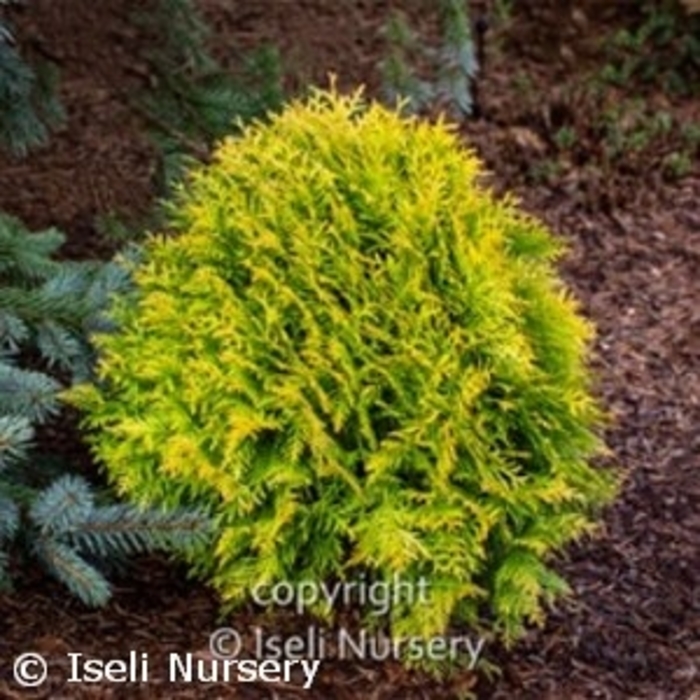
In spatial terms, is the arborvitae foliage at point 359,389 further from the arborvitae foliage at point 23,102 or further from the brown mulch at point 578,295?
the arborvitae foliage at point 23,102

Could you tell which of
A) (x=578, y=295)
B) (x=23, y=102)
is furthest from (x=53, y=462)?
(x=578, y=295)

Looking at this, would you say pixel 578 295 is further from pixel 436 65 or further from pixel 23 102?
pixel 23 102

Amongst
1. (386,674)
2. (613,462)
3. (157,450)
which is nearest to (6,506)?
(157,450)

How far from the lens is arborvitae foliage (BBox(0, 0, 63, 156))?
13.9 feet

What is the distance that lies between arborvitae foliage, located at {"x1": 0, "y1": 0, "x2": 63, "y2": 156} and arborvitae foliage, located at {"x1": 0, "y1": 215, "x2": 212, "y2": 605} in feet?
2.13

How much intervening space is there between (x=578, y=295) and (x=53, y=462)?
2062mm
